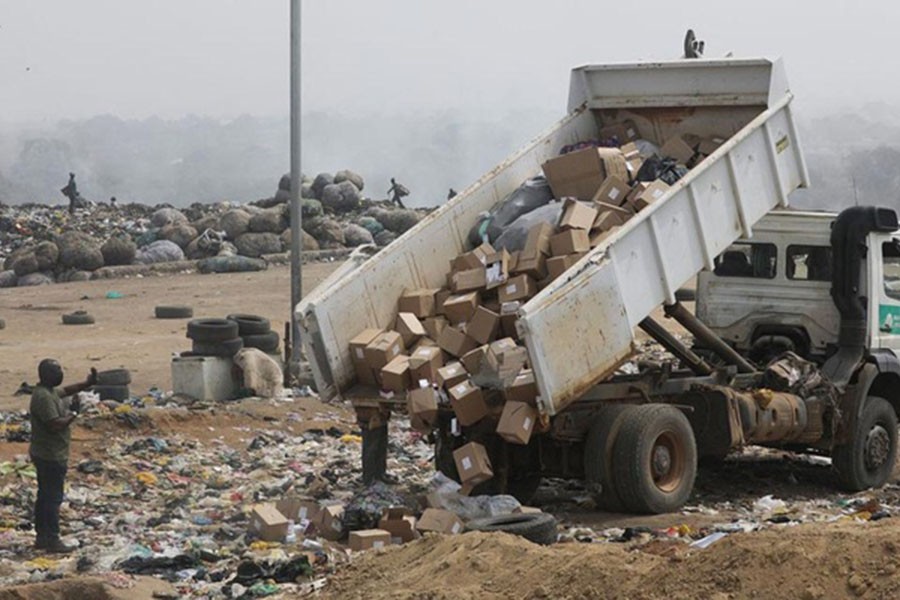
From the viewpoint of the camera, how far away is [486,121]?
6462 centimetres

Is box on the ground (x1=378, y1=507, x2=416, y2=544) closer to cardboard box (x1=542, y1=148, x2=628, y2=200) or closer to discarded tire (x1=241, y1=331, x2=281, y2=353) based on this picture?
cardboard box (x1=542, y1=148, x2=628, y2=200)

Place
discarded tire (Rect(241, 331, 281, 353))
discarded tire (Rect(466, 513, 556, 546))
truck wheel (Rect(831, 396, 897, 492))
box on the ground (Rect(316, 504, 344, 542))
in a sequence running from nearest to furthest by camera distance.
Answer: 1. discarded tire (Rect(466, 513, 556, 546))
2. box on the ground (Rect(316, 504, 344, 542))
3. truck wheel (Rect(831, 396, 897, 492))
4. discarded tire (Rect(241, 331, 281, 353))

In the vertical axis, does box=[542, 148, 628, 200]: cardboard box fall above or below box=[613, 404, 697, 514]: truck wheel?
above

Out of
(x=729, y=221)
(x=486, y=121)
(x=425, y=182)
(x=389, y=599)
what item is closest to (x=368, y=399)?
(x=729, y=221)

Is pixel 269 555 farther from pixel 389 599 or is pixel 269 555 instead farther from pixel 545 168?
pixel 545 168

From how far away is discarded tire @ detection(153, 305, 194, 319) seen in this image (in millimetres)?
25656

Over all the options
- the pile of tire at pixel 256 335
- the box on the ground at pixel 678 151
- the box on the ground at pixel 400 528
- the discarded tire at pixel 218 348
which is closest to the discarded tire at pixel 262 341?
the pile of tire at pixel 256 335

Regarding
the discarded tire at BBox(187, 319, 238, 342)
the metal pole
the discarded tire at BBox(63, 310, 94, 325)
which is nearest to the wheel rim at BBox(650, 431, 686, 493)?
the discarded tire at BBox(187, 319, 238, 342)

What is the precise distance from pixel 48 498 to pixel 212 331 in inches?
250

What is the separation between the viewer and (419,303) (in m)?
11.7

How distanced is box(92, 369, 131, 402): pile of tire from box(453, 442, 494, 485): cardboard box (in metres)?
6.70

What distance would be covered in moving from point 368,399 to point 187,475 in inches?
94.7

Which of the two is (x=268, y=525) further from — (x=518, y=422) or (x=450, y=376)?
(x=518, y=422)

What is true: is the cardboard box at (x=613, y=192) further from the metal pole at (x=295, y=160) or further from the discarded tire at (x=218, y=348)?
the metal pole at (x=295, y=160)
